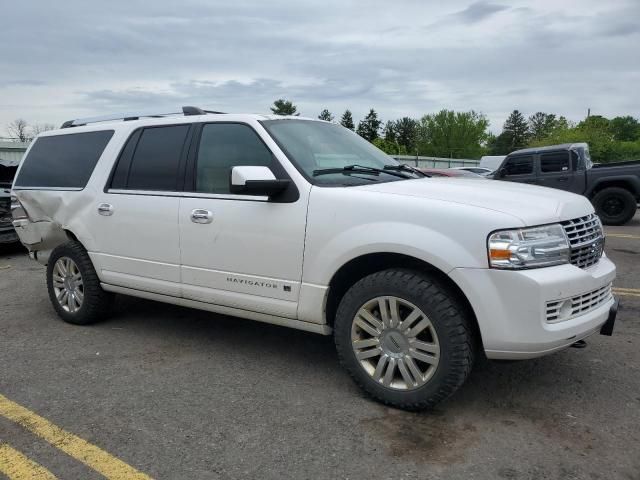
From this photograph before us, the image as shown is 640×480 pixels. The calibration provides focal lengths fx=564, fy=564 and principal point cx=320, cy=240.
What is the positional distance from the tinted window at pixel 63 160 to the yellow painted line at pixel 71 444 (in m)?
2.16

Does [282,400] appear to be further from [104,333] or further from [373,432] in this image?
[104,333]

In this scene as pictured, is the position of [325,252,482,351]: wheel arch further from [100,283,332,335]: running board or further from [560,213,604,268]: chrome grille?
[560,213,604,268]: chrome grille

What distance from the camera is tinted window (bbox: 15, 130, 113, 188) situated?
489 cm

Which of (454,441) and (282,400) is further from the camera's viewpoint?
(282,400)

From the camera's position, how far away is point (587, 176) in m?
12.7

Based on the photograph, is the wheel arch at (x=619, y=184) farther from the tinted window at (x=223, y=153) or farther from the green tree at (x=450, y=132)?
the green tree at (x=450, y=132)

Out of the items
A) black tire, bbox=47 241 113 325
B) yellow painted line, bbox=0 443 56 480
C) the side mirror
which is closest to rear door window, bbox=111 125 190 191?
black tire, bbox=47 241 113 325

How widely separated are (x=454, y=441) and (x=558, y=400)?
34.5 inches

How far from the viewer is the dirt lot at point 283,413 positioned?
8.98 ft

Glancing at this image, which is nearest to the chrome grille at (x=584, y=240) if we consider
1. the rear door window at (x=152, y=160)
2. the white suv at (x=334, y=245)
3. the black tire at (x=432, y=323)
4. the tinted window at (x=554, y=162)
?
the white suv at (x=334, y=245)

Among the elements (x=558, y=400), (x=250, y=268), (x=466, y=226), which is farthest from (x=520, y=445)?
(x=250, y=268)

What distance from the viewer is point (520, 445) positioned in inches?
114

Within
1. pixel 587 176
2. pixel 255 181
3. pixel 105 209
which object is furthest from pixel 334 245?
pixel 587 176

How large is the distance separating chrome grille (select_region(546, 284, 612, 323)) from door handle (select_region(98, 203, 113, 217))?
133 inches
